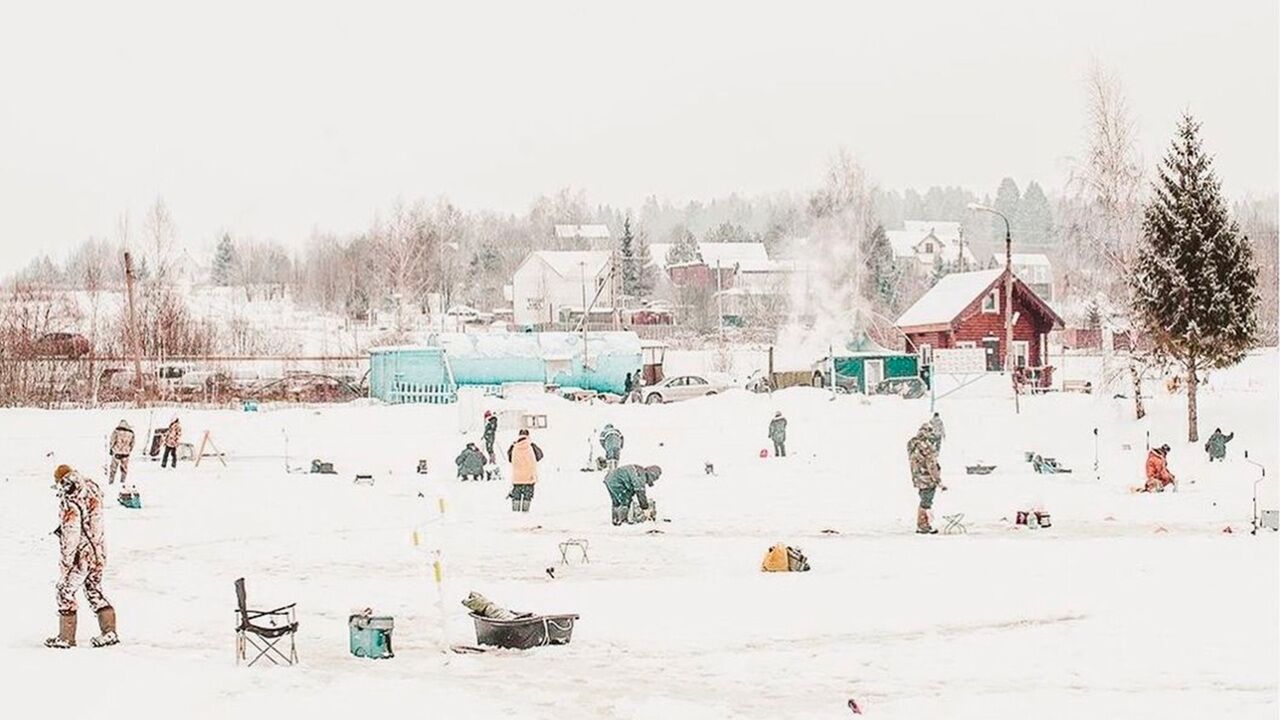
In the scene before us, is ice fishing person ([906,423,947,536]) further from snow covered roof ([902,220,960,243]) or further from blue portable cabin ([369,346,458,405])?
snow covered roof ([902,220,960,243])

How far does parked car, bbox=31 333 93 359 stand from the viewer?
5934 centimetres

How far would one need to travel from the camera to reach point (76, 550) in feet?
43.8

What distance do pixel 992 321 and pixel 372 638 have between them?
53.1 meters

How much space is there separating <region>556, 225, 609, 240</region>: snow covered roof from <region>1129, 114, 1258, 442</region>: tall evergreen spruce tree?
91.9 meters

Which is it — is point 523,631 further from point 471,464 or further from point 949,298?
point 949,298

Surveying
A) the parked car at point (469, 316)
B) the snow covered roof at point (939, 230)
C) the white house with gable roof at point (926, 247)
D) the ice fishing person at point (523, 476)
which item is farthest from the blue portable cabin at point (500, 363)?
the snow covered roof at point (939, 230)

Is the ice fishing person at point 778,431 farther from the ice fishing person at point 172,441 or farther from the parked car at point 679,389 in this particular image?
the parked car at point 679,389

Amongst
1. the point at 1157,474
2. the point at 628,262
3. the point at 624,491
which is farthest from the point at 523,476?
the point at 628,262

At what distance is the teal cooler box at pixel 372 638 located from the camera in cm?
1327

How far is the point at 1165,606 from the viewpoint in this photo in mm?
14906

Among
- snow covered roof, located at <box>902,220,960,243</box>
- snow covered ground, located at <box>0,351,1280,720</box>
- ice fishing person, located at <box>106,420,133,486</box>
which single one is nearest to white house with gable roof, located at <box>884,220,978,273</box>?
snow covered roof, located at <box>902,220,960,243</box>

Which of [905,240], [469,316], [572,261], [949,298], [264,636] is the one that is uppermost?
[905,240]

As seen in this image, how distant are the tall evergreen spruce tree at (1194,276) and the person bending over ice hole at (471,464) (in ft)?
58.1

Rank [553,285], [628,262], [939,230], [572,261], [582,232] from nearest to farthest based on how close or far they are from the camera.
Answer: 1. [553,285]
2. [572,261]
3. [628,262]
4. [582,232]
5. [939,230]
